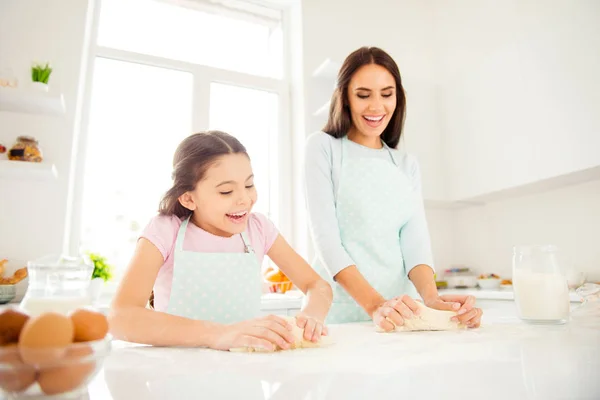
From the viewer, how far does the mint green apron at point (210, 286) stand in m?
0.91

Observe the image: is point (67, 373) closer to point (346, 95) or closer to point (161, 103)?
point (346, 95)

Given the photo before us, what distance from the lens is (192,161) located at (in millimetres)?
968

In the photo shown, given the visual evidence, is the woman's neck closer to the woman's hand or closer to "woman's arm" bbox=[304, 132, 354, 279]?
"woman's arm" bbox=[304, 132, 354, 279]

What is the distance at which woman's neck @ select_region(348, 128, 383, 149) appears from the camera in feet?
4.41

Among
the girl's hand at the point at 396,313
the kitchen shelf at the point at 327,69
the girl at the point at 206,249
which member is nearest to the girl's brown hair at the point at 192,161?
the girl at the point at 206,249

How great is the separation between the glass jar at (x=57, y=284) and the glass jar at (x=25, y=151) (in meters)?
1.68

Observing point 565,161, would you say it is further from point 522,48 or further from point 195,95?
point 195,95

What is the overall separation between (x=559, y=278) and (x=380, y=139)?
2.42 ft

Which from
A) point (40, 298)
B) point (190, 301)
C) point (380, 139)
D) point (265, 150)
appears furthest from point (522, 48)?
point (40, 298)

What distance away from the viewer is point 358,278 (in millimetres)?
1050

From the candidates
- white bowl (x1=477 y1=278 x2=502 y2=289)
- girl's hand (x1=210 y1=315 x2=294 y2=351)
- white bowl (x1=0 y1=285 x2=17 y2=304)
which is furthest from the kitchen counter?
white bowl (x1=477 y1=278 x2=502 y2=289)

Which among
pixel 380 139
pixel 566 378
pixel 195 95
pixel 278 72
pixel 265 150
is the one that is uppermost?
pixel 278 72

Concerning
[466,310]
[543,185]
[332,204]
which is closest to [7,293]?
[332,204]

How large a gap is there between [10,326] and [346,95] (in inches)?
44.2
